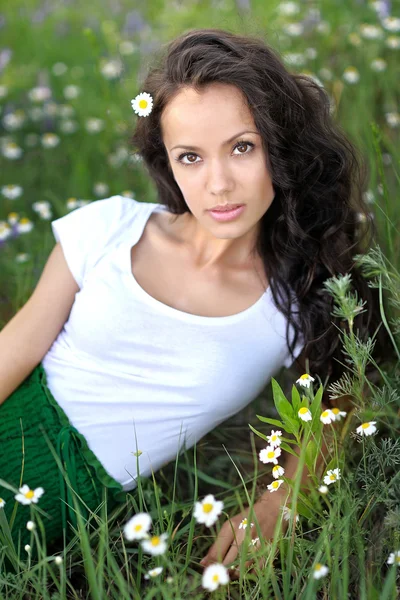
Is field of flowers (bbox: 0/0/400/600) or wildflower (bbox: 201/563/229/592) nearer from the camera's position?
wildflower (bbox: 201/563/229/592)

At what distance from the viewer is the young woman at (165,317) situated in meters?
1.64

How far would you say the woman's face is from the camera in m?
1.47

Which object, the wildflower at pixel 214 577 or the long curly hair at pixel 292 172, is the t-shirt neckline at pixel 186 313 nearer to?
the long curly hair at pixel 292 172

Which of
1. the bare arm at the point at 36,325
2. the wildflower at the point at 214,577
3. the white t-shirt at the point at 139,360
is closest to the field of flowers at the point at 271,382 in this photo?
the wildflower at the point at 214,577

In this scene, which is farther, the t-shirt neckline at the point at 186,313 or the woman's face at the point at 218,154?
the t-shirt neckline at the point at 186,313

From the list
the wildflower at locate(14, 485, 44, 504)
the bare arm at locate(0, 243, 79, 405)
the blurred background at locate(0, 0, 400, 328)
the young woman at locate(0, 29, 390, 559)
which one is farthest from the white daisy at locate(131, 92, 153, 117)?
the wildflower at locate(14, 485, 44, 504)

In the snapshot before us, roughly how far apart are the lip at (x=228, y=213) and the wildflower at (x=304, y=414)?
1.45ft

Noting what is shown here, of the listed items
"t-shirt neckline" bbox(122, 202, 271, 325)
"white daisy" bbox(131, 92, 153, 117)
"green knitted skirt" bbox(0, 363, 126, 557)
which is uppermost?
"white daisy" bbox(131, 92, 153, 117)

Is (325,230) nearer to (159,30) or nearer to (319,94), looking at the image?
(319,94)

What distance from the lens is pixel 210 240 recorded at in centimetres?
175

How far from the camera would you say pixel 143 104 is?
1.63 meters

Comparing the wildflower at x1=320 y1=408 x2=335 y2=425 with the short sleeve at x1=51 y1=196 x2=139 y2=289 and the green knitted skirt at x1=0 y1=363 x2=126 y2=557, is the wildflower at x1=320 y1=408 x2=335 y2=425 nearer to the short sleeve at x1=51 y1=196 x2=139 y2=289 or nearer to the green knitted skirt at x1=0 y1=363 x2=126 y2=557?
the green knitted skirt at x1=0 y1=363 x2=126 y2=557

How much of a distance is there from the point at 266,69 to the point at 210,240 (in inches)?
17.0

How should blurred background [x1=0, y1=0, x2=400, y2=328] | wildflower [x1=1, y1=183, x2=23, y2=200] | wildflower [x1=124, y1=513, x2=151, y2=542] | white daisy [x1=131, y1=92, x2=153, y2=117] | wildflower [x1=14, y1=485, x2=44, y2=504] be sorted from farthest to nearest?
1. wildflower [x1=1, y1=183, x2=23, y2=200]
2. blurred background [x1=0, y1=0, x2=400, y2=328]
3. white daisy [x1=131, y1=92, x2=153, y2=117]
4. wildflower [x1=14, y1=485, x2=44, y2=504]
5. wildflower [x1=124, y1=513, x2=151, y2=542]
